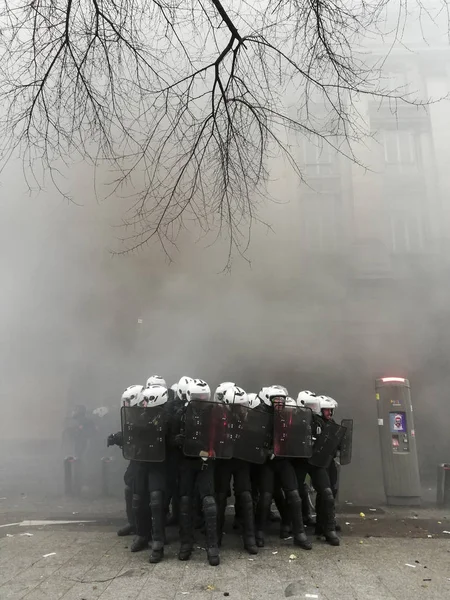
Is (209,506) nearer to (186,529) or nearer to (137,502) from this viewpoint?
(186,529)

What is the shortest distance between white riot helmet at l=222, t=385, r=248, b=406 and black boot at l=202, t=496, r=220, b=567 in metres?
0.58

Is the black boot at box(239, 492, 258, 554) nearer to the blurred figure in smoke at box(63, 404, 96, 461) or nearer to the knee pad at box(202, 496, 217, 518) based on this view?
the knee pad at box(202, 496, 217, 518)

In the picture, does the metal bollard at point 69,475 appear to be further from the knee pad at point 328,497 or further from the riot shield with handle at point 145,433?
the knee pad at point 328,497

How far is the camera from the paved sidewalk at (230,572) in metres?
2.01

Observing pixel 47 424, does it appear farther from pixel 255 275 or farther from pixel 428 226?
pixel 428 226

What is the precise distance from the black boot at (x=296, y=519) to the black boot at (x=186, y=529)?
64 cm

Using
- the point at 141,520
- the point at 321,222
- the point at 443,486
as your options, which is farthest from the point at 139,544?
the point at 321,222

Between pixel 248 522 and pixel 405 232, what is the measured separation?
18.4ft

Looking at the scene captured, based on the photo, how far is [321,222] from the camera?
7129 mm

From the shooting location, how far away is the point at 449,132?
675 centimetres

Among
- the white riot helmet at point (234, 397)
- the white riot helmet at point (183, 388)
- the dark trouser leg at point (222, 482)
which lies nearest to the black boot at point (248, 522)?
the dark trouser leg at point (222, 482)

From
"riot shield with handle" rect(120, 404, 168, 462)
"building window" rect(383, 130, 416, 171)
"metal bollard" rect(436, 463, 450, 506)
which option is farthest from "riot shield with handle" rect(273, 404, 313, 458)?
"building window" rect(383, 130, 416, 171)

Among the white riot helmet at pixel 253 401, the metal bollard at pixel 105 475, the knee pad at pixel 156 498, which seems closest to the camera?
the knee pad at pixel 156 498

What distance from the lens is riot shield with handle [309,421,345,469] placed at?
9.75 feet
